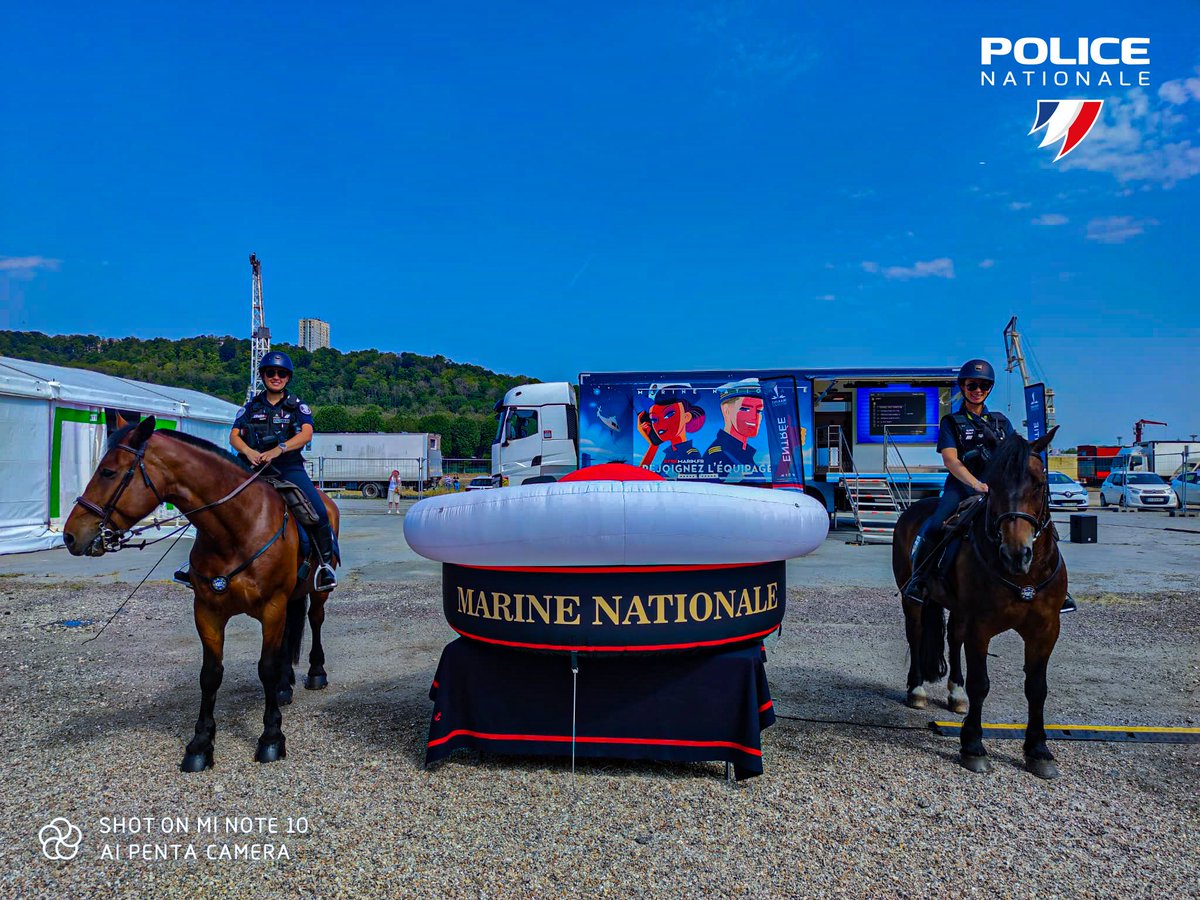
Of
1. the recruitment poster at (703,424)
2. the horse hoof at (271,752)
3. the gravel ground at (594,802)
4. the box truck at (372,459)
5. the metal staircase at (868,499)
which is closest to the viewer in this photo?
the gravel ground at (594,802)

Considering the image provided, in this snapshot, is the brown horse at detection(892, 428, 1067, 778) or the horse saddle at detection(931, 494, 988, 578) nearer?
the brown horse at detection(892, 428, 1067, 778)

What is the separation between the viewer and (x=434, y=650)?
20.0ft

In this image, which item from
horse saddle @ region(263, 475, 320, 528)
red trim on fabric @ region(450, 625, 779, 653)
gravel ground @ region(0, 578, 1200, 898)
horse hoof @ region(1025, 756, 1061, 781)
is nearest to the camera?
gravel ground @ region(0, 578, 1200, 898)

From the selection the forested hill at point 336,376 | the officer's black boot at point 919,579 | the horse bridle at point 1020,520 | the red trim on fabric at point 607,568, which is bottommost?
the officer's black boot at point 919,579

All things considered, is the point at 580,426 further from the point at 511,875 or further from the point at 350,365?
the point at 350,365

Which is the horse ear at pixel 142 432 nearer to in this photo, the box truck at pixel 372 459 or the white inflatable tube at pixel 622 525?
the white inflatable tube at pixel 622 525

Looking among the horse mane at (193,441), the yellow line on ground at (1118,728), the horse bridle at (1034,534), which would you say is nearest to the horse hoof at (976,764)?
the yellow line on ground at (1118,728)

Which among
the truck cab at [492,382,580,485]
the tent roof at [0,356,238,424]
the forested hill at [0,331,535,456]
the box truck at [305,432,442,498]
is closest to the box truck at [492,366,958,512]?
the truck cab at [492,382,580,485]

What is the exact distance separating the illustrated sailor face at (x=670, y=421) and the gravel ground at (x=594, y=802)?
10.3m

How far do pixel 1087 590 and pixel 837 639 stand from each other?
4876 millimetres

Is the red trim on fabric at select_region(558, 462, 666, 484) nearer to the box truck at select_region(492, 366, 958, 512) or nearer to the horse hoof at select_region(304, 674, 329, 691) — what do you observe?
the horse hoof at select_region(304, 674, 329, 691)

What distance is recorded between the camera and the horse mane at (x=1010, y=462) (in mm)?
3496

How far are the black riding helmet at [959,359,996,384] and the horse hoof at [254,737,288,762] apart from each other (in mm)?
4551

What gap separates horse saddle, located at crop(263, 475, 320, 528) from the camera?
4348 millimetres
